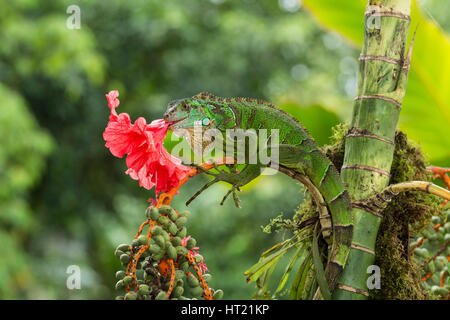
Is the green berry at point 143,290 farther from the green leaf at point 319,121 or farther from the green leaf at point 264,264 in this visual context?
the green leaf at point 319,121

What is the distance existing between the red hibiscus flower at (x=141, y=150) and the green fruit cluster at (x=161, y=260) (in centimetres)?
4

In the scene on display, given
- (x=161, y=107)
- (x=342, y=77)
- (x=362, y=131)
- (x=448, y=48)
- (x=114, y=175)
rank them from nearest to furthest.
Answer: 1. (x=362, y=131)
2. (x=448, y=48)
3. (x=161, y=107)
4. (x=342, y=77)
5. (x=114, y=175)

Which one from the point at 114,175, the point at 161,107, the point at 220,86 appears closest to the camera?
the point at 220,86

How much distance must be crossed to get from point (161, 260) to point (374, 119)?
27cm

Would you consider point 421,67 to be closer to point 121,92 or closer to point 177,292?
point 177,292

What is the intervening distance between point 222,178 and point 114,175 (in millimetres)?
5948

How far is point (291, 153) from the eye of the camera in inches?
20.1

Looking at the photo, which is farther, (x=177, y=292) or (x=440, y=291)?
(x=440, y=291)

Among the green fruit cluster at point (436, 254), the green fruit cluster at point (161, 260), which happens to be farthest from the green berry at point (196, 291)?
the green fruit cluster at point (436, 254)

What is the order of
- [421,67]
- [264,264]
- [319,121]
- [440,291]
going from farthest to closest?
[421,67] → [319,121] → [440,291] → [264,264]

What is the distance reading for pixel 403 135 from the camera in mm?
653

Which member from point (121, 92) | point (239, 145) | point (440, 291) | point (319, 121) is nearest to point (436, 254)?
point (440, 291)

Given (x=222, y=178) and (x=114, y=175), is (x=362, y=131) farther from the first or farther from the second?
(x=114, y=175)
